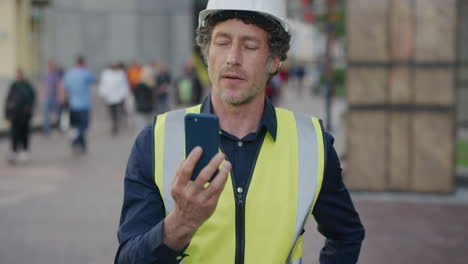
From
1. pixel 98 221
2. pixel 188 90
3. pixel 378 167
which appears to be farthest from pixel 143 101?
pixel 98 221

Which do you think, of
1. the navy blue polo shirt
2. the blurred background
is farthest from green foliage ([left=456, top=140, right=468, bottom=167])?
the navy blue polo shirt

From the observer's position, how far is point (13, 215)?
7.94 m

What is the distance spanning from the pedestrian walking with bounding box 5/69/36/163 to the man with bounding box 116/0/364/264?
1061 centimetres

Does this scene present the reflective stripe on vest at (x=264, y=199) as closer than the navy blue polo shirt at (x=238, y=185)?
No

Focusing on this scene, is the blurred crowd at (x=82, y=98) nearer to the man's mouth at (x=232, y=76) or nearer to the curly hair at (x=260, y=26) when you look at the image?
the curly hair at (x=260, y=26)

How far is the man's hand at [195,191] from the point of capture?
66.0 inches

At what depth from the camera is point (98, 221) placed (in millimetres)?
7582

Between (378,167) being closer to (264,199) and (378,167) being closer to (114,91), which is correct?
(264,199)

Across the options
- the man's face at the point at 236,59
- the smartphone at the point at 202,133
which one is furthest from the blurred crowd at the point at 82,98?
the smartphone at the point at 202,133

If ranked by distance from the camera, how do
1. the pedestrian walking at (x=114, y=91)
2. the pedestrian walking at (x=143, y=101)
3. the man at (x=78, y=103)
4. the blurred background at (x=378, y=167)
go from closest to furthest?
the blurred background at (x=378, y=167) < the man at (x=78, y=103) < the pedestrian walking at (x=143, y=101) < the pedestrian walking at (x=114, y=91)

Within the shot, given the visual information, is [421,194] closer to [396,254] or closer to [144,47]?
[396,254]

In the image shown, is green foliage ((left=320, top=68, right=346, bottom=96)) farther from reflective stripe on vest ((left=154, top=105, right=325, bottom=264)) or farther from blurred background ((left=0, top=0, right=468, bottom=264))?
reflective stripe on vest ((left=154, top=105, right=325, bottom=264))

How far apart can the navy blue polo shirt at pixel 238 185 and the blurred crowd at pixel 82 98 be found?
742 cm

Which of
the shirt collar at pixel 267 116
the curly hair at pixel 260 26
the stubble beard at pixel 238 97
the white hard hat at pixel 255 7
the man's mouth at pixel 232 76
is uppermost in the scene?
the white hard hat at pixel 255 7
